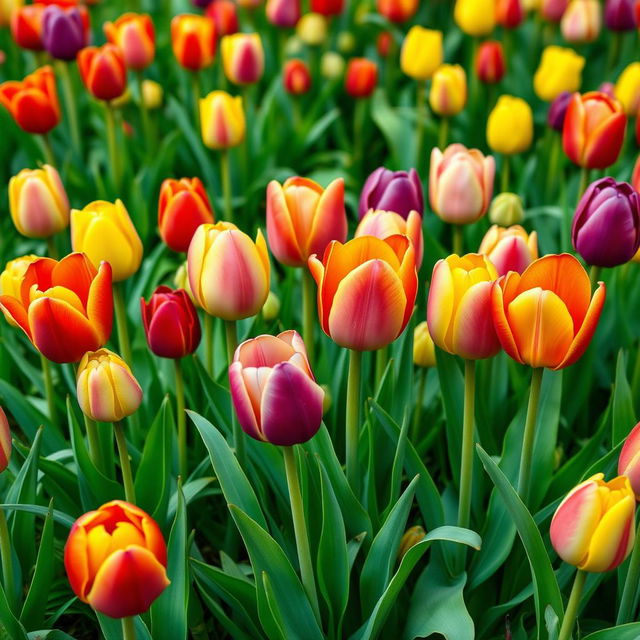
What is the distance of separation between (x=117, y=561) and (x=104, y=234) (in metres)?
0.77

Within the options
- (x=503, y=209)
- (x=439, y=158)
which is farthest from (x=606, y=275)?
(x=439, y=158)

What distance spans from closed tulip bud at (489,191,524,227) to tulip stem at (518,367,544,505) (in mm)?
944

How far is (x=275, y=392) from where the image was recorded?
120 centimetres

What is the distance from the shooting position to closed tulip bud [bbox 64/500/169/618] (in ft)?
3.54

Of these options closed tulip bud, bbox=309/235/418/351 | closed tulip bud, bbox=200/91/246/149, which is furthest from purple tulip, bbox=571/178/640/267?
closed tulip bud, bbox=200/91/246/149

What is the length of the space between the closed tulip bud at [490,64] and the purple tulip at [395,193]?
148 cm

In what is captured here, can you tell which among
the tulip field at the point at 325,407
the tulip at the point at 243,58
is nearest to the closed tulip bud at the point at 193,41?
the tulip at the point at 243,58

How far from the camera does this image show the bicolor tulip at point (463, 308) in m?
1.34

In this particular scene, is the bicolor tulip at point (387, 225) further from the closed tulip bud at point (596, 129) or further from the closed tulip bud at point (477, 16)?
the closed tulip bud at point (477, 16)

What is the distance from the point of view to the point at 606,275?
236 centimetres

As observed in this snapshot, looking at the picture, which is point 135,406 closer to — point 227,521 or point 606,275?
point 227,521

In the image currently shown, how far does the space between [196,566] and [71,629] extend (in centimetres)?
49

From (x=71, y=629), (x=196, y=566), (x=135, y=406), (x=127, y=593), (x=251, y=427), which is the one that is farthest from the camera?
(x=71, y=629)

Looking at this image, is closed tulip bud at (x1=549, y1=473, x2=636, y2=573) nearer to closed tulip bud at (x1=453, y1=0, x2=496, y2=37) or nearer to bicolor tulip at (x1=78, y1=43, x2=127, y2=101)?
bicolor tulip at (x1=78, y1=43, x2=127, y2=101)
